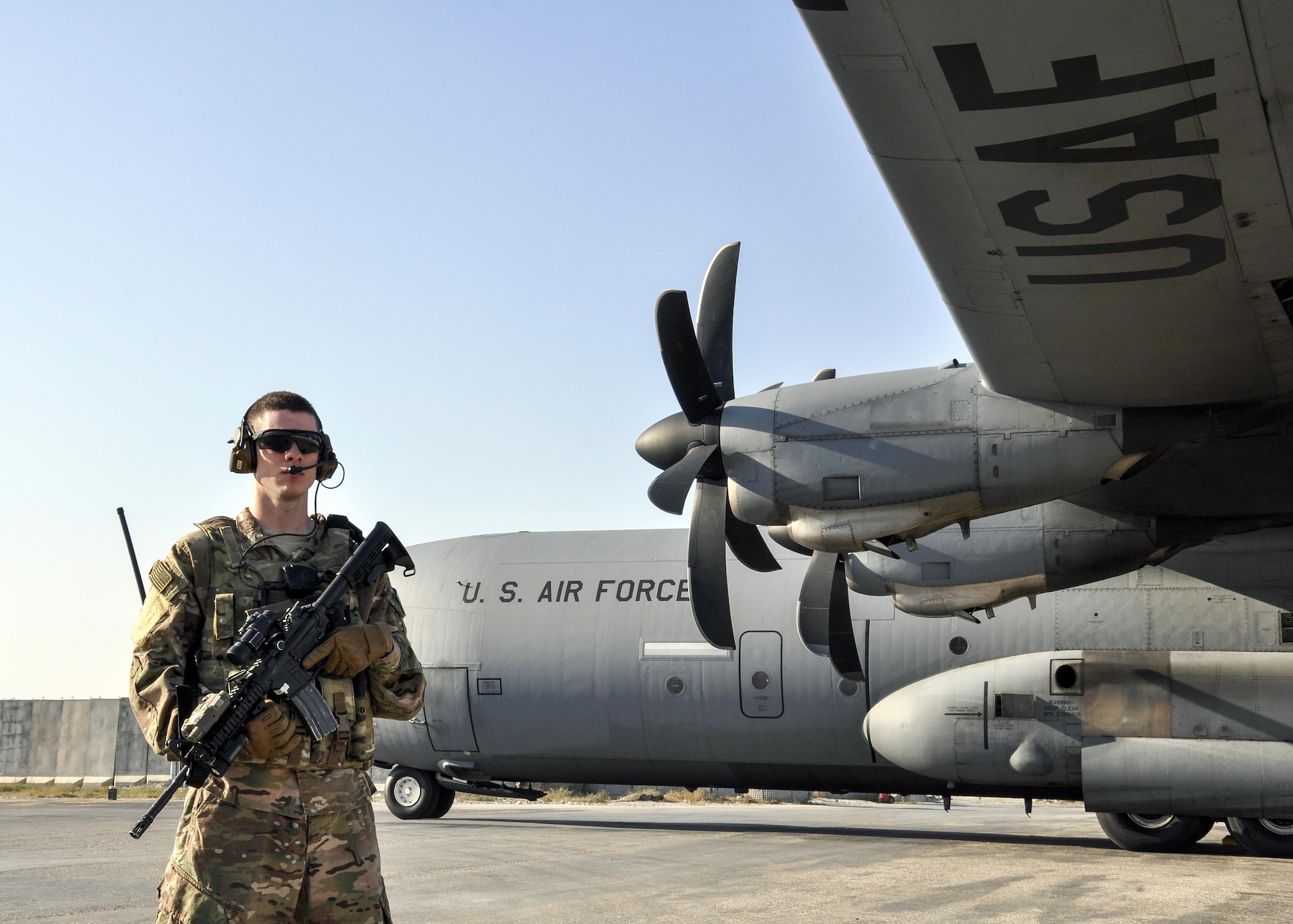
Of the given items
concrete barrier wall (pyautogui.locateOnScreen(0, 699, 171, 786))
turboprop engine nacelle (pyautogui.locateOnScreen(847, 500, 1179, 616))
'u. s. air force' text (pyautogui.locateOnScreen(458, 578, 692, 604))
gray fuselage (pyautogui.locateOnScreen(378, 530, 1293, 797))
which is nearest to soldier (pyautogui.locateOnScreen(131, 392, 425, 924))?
turboprop engine nacelle (pyautogui.locateOnScreen(847, 500, 1179, 616))

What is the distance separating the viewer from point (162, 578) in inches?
155

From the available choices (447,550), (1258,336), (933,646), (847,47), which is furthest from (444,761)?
(847,47)

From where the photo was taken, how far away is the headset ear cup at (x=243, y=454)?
13.7 feet

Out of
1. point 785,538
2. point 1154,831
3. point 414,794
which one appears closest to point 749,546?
point 785,538

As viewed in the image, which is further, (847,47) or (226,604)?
(847,47)

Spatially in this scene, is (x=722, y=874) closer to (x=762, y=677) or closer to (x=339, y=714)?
(x=762, y=677)

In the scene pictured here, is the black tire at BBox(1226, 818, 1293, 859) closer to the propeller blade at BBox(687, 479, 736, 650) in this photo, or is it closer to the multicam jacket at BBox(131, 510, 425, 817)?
the propeller blade at BBox(687, 479, 736, 650)

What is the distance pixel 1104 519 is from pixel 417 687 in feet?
30.4

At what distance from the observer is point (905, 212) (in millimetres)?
6375

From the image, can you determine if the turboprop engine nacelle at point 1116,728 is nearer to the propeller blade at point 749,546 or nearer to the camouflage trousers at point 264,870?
the propeller blade at point 749,546

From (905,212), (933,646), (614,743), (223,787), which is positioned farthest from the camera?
(614,743)

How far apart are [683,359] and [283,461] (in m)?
6.79

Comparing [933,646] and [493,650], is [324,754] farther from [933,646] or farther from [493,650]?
[493,650]

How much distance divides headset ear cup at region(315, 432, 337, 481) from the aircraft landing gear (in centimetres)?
1528
